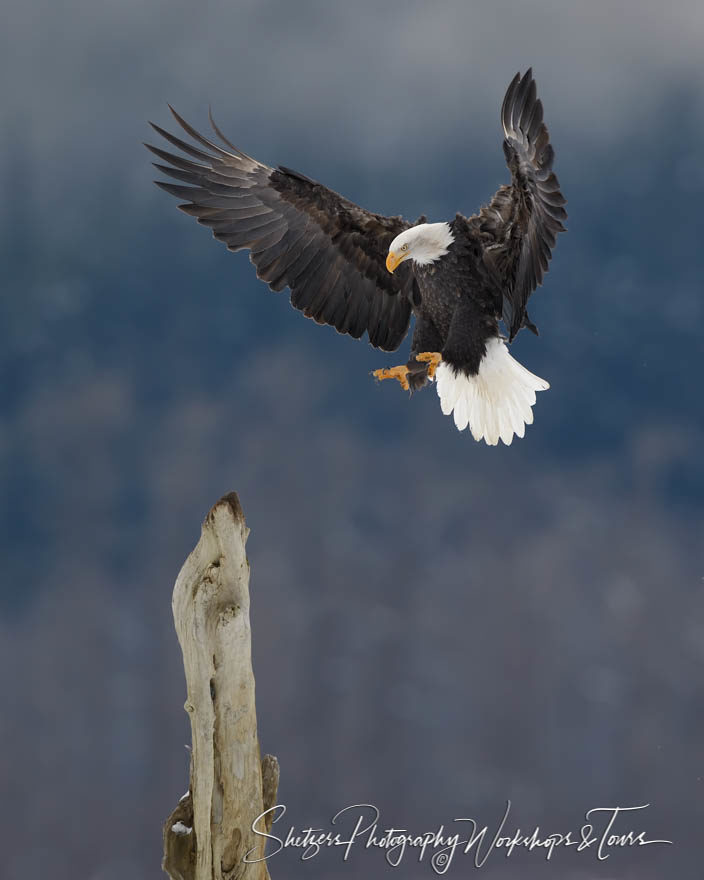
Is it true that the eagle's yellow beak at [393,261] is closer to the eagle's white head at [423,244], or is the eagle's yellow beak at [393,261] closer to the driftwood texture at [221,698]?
the eagle's white head at [423,244]

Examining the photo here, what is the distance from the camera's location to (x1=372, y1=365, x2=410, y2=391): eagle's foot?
18.1ft

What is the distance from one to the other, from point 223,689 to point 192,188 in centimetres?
315

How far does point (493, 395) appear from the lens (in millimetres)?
5652

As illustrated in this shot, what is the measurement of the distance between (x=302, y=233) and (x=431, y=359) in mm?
1292

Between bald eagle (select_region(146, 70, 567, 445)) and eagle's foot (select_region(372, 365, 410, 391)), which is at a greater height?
bald eagle (select_region(146, 70, 567, 445))

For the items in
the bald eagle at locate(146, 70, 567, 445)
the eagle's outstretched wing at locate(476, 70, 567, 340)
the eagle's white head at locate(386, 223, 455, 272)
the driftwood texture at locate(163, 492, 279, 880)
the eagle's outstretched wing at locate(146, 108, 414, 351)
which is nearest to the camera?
the driftwood texture at locate(163, 492, 279, 880)

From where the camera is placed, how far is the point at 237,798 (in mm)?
4570

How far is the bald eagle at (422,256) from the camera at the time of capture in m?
4.99

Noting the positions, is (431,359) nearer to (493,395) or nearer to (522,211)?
(493,395)

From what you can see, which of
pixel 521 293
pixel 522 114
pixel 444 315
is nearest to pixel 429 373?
pixel 444 315

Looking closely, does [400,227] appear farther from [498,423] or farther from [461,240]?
[498,423]

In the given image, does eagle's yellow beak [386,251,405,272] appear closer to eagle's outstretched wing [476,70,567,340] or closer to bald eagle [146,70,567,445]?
bald eagle [146,70,567,445]

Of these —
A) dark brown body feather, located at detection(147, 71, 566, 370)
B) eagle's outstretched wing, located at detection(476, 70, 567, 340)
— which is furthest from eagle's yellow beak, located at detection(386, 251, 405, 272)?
eagle's outstretched wing, located at detection(476, 70, 567, 340)

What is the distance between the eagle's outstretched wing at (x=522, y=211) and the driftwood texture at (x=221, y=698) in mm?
2005
